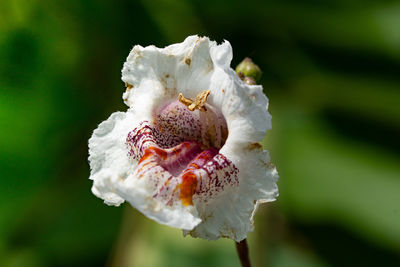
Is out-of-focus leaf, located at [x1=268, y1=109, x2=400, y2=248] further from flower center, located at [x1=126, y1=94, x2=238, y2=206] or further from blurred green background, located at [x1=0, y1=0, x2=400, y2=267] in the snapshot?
flower center, located at [x1=126, y1=94, x2=238, y2=206]

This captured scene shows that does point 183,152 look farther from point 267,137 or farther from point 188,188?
point 267,137

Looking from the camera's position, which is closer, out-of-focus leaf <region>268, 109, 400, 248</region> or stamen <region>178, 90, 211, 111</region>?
stamen <region>178, 90, 211, 111</region>

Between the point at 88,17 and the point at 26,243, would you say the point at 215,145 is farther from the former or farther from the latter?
the point at 88,17

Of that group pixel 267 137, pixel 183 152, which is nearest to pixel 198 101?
pixel 183 152

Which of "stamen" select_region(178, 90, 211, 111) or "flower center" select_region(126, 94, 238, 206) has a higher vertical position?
"stamen" select_region(178, 90, 211, 111)

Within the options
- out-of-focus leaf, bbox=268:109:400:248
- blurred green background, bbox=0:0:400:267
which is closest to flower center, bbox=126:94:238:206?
blurred green background, bbox=0:0:400:267

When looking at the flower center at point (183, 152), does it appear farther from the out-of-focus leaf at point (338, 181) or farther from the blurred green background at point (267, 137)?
the out-of-focus leaf at point (338, 181)
